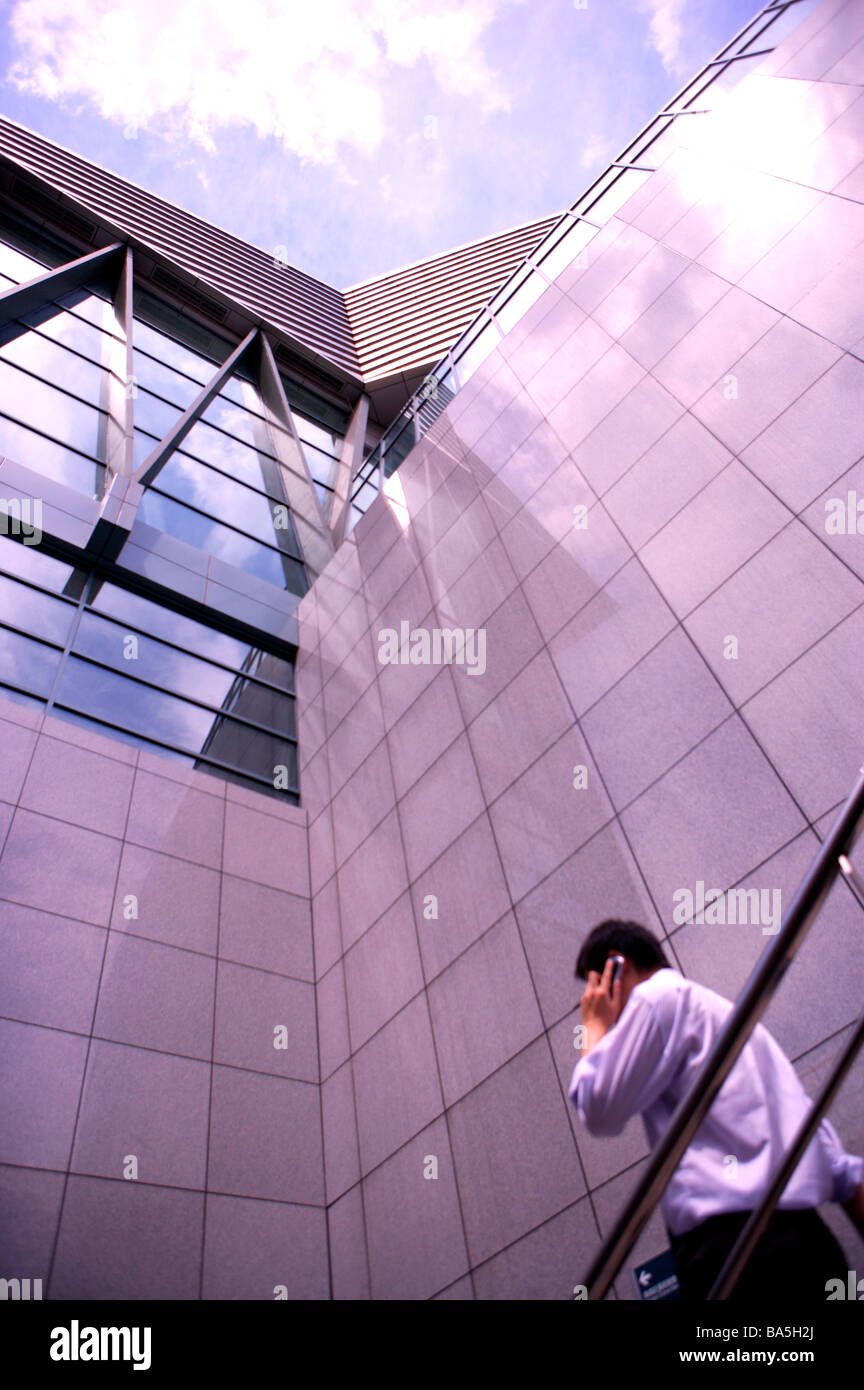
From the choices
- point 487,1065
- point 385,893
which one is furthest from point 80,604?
point 487,1065

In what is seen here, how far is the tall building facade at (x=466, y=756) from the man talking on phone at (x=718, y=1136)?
2.08 m

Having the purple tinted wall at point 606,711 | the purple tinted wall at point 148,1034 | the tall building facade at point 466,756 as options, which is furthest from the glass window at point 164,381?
the purple tinted wall at point 148,1034

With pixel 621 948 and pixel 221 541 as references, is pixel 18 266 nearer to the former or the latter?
pixel 221 541

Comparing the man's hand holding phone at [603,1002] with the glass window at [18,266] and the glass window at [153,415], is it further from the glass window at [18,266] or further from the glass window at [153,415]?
the glass window at [18,266]

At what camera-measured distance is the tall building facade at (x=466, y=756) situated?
5.54 metres

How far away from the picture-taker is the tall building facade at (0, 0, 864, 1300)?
5535 millimetres

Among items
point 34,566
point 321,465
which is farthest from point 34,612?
point 321,465

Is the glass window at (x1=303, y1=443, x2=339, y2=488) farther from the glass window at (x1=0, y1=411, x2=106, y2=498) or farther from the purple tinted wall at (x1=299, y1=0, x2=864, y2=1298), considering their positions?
the purple tinted wall at (x1=299, y1=0, x2=864, y2=1298)

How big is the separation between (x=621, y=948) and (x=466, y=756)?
532 centimetres

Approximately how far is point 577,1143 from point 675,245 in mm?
8427

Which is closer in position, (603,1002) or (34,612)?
(603,1002)

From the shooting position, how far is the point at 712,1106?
227 cm

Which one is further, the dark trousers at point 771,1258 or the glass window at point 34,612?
the glass window at point 34,612
